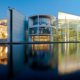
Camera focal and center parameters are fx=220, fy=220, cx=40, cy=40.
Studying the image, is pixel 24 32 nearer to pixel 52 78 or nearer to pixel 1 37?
pixel 1 37

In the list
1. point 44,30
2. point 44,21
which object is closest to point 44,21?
point 44,21

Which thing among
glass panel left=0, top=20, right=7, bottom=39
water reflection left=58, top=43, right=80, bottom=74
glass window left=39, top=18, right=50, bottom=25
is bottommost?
water reflection left=58, top=43, right=80, bottom=74

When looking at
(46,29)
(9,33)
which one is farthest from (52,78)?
(46,29)

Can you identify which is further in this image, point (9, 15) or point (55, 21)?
point (55, 21)

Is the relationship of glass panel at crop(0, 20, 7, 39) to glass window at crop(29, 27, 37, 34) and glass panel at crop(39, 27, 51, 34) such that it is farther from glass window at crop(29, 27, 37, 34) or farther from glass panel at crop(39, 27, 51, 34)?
glass panel at crop(39, 27, 51, 34)

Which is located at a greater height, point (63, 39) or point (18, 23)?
point (18, 23)

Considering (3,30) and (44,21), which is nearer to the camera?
(3,30)

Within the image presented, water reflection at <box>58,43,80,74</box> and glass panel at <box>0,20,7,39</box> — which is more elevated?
glass panel at <box>0,20,7,39</box>

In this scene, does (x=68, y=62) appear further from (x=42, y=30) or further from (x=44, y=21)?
(x=44, y=21)

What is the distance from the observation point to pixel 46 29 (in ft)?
109

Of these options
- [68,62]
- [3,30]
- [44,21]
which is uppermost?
[44,21]

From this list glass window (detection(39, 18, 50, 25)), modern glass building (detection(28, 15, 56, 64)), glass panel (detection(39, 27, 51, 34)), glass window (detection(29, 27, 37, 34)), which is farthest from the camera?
glass window (detection(39, 18, 50, 25))

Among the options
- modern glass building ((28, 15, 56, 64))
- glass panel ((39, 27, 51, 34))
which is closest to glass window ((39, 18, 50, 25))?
modern glass building ((28, 15, 56, 64))

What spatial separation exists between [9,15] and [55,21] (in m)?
8.76
